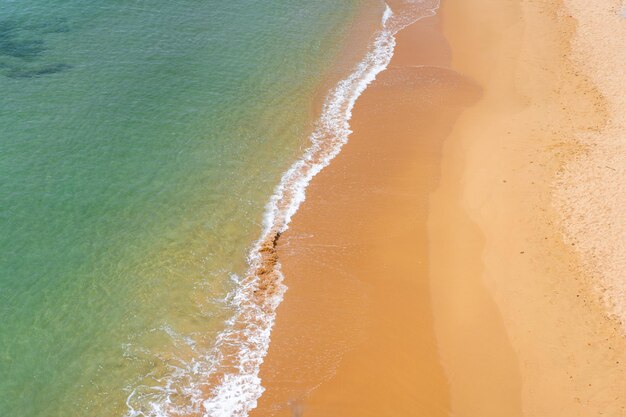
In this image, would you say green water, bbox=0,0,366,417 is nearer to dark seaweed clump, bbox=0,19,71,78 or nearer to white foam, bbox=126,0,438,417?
dark seaweed clump, bbox=0,19,71,78

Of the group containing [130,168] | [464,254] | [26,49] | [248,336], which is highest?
[26,49]

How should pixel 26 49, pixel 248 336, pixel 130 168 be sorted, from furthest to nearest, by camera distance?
pixel 26 49 < pixel 130 168 < pixel 248 336

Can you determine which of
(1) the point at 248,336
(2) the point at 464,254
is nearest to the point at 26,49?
(1) the point at 248,336

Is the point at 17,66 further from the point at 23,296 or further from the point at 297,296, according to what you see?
the point at 297,296

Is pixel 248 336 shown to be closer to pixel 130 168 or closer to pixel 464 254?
pixel 464 254

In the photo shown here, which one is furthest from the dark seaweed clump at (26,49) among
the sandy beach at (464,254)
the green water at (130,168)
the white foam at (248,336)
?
the sandy beach at (464,254)

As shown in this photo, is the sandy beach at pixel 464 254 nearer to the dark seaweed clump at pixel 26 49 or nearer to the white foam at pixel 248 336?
the white foam at pixel 248 336

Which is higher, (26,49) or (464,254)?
(26,49)
